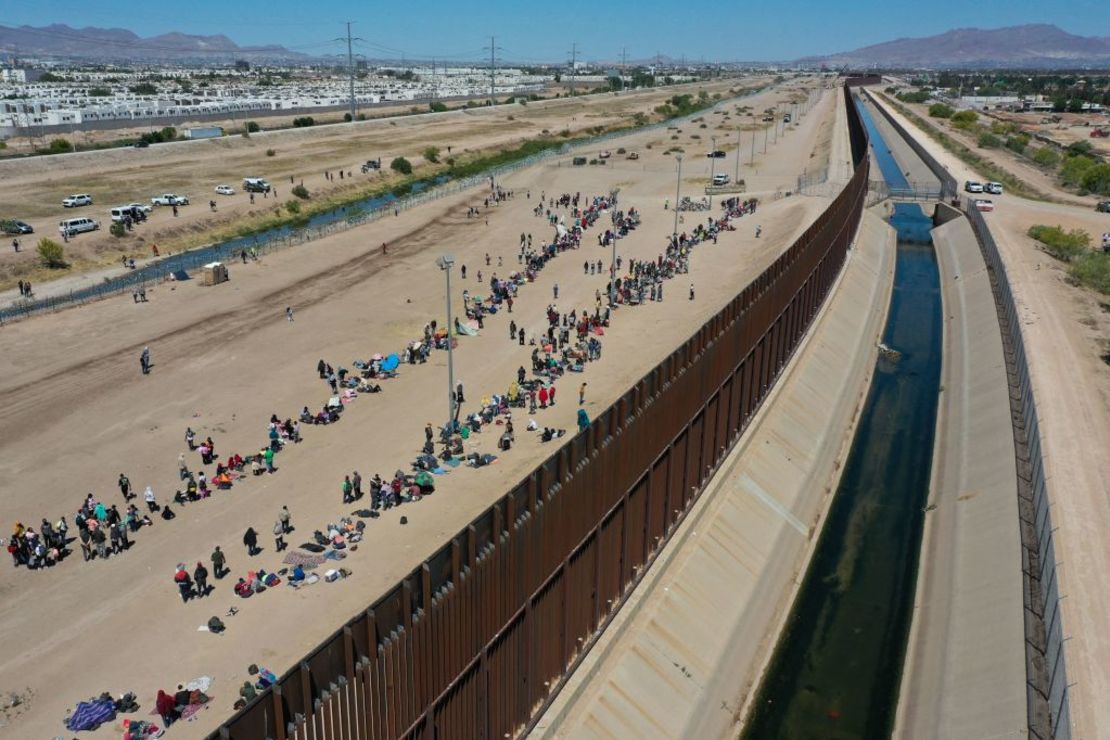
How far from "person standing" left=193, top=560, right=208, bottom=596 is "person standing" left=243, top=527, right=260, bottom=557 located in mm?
1368

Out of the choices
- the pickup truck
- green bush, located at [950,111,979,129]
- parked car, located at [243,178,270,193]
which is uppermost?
green bush, located at [950,111,979,129]

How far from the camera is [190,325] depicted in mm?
43406

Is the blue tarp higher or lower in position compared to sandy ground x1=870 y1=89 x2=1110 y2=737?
lower

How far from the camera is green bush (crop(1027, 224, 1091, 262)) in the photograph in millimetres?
56250

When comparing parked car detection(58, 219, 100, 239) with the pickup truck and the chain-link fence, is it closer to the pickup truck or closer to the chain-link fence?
the chain-link fence

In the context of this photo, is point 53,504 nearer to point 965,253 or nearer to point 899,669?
point 899,669

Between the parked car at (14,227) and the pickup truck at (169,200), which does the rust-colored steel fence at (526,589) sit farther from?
the pickup truck at (169,200)

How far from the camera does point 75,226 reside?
203ft

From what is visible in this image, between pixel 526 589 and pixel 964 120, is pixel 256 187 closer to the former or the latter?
pixel 526 589

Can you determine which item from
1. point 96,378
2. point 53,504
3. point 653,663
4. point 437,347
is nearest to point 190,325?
point 96,378

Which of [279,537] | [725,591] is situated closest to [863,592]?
[725,591]

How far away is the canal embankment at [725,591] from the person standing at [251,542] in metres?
9.83

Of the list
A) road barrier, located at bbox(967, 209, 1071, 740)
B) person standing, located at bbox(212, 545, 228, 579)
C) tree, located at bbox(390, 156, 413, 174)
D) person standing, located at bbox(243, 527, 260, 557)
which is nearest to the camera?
road barrier, located at bbox(967, 209, 1071, 740)

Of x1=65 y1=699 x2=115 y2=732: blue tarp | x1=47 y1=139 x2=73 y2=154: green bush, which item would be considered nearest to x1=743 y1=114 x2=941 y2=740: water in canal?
x1=65 y1=699 x2=115 y2=732: blue tarp
